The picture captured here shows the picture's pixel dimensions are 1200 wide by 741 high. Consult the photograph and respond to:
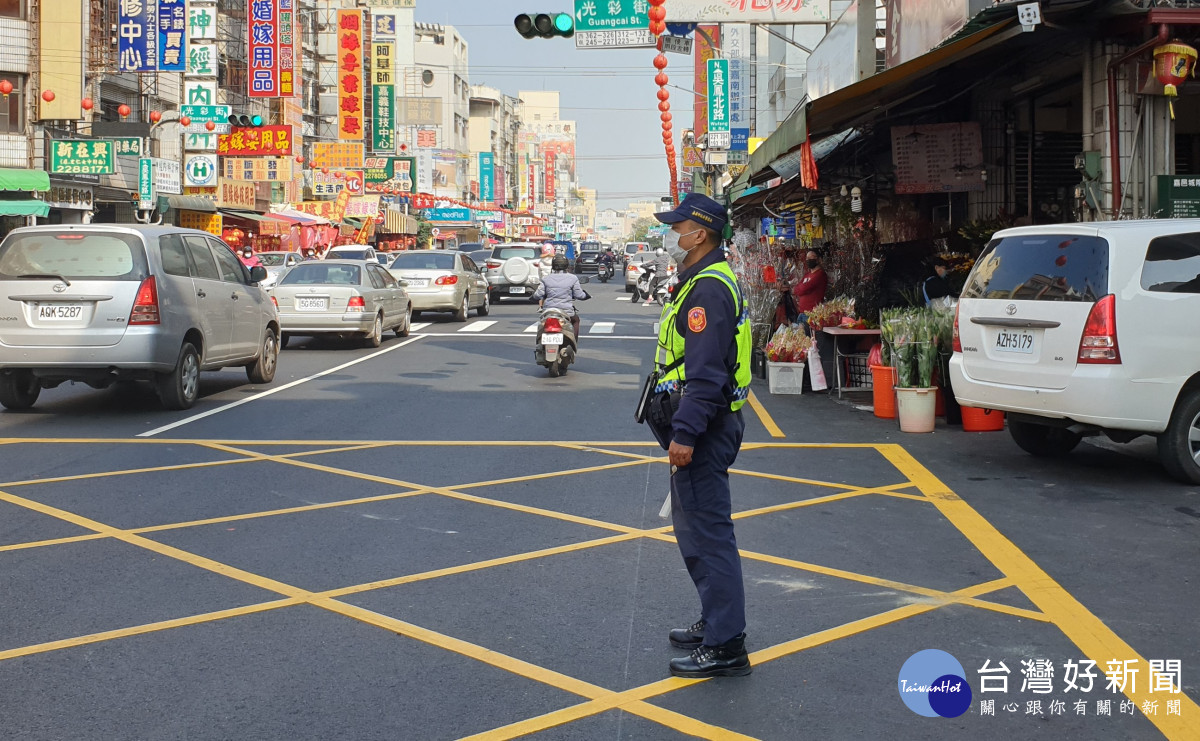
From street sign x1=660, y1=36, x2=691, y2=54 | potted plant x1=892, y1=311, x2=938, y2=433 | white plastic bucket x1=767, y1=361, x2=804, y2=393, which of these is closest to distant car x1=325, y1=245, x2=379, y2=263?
street sign x1=660, y1=36, x2=691, y2=54

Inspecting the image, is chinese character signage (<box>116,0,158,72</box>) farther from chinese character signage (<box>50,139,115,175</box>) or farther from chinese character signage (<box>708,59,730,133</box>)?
chinese character signage (<box>708,59,730,133</box>)

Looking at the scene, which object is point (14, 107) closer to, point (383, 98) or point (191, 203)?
point (191, 203)

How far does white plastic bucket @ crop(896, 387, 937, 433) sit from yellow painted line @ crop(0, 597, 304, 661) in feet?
22.1

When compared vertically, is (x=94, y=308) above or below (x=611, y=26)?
below

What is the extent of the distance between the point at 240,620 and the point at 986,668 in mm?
3171

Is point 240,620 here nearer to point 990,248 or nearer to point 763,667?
point 763,667

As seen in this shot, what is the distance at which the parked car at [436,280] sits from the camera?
85.0ft

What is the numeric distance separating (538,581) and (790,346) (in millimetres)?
8436

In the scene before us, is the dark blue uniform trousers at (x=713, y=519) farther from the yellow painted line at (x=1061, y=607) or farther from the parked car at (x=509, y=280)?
the parked car at (x=509, y=280)

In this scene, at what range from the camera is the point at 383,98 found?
205ft

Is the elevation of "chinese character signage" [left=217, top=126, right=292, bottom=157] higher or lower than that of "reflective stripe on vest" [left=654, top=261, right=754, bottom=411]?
higher

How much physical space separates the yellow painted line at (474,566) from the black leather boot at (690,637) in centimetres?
160

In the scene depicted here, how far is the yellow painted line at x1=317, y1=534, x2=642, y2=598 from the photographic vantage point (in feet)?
19.3

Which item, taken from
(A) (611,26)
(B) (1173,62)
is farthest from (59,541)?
(A) (611,26)
